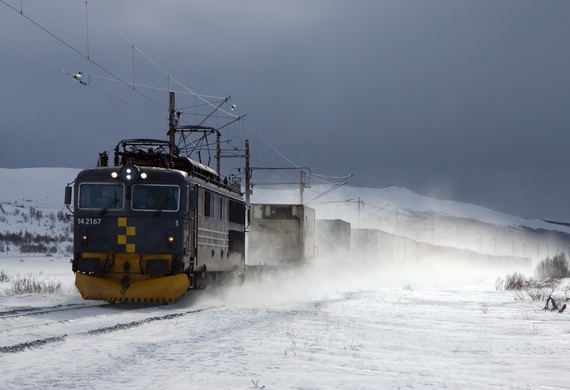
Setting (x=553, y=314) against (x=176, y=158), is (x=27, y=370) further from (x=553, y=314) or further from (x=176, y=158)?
(x=553, y=314)

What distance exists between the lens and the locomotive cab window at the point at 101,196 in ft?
61.6

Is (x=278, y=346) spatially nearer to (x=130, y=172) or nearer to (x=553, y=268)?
(x=130, y=172)

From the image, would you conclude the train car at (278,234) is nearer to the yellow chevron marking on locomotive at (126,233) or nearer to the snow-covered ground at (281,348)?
the snow-covered ground at (281,348)

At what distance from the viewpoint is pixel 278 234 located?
104ft

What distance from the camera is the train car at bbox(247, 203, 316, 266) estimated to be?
103 feet

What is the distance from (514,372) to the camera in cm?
936

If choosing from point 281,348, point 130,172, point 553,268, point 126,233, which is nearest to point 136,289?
point 126,233

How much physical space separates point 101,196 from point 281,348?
31.5 ft

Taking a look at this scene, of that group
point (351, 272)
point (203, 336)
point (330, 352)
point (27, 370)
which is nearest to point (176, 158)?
point (203, 336)

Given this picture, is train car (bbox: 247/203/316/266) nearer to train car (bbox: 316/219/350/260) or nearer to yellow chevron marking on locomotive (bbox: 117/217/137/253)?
train car (bbox: 316/219/350/260)

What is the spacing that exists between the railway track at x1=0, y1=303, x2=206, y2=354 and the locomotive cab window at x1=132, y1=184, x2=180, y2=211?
252 centimetres

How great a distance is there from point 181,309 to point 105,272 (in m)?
2.07

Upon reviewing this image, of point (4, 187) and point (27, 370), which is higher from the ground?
point (4, 187)

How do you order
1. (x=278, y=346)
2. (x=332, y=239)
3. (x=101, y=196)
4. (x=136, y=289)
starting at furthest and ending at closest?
(x=332, y=239) < (x=101, y=196) < (x=136, y=289) < (x=278, y=346)
